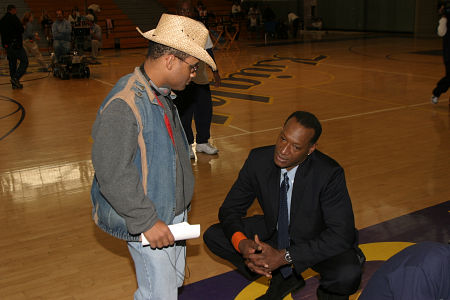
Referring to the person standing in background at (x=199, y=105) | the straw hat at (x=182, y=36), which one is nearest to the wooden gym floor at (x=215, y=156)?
the person standing in background at (x=199, y=105)

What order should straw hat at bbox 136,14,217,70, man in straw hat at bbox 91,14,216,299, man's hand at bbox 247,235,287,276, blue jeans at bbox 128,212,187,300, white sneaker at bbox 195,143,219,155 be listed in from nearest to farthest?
man in straw hat at bbox 91,14,216,299 < straw hat at bbox 136,14,217,70 < blue jeans at bbox 128,212,187,300 < man's hand at bbox 247,235,287,276 < white sneaker at bbox 195,143,219,155

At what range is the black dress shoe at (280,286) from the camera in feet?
9.66

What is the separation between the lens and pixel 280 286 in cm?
297

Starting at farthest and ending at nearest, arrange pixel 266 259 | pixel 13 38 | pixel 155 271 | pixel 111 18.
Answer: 1. pixel 111 18
2. pixel 13 38
3. pixel 266 259
4. pixel 155 271

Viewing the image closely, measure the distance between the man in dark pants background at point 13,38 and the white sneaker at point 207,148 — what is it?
6.71 meters

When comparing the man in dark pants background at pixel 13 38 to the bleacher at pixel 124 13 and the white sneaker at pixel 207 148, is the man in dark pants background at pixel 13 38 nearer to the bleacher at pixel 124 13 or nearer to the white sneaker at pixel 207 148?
the white sneaker at pixel 207 148

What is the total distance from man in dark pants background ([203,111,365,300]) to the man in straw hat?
23.8 inches

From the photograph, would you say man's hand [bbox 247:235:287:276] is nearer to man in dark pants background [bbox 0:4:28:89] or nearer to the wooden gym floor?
the wooden gym floor

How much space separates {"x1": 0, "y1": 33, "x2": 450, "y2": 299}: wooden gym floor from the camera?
3525mm

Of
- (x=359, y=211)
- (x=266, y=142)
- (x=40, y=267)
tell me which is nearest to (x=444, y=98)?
(x=266, y=142)

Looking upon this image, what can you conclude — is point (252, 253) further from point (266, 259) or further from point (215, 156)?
point (215, 156)

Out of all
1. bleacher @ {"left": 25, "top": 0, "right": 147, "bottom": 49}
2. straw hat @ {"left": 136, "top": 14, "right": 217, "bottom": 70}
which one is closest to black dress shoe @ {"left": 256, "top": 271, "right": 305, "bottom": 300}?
straw hat @ {"left": 136, "top": 14, "right": 217, "bottom": 70}

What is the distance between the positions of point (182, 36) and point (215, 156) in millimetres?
3983

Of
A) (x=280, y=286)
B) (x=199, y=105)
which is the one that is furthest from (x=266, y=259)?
(x=199, y=105)
